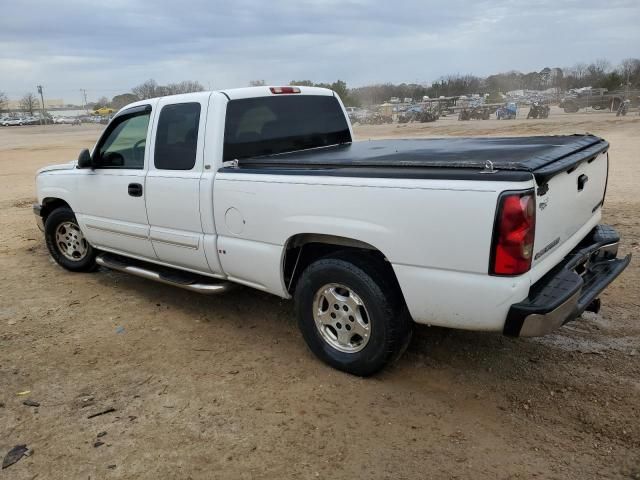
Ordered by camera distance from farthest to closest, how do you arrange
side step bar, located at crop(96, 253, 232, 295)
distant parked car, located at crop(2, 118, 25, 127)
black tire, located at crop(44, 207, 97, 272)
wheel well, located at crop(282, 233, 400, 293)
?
distant parked car, located at crop(2, 118, 25, 127), black tire, located at crop(44, 207, 97, 272), side step bar, located at crop(96, 253, 232, 295), wheel well, located at crop(282, 233, 400, 293)

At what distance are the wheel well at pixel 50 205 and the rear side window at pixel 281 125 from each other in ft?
8.85

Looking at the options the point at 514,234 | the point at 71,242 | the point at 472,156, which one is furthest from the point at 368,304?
the point at 71,242

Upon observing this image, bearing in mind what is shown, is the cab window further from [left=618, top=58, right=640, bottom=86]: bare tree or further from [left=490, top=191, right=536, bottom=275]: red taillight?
[left=618, top=58, right=640, bottom=86]: bare tree

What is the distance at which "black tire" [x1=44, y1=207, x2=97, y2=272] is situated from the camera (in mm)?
6125

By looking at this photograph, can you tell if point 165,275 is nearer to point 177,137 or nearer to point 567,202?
point 177,137

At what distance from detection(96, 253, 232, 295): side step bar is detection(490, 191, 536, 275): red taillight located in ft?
7.74

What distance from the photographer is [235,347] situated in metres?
4.40

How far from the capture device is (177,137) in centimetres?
463

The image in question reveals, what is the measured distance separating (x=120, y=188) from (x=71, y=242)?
161 centimetres

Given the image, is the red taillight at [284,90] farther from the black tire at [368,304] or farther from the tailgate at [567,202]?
the tailgate at [567,202]

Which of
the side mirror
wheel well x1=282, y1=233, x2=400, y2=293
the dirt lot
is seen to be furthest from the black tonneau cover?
the side mirror

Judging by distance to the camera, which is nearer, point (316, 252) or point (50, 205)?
point (316, 252)

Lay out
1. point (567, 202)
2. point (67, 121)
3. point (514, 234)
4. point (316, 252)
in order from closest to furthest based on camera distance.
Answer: point (514, 234) → point (567, 202) → point (316, 252) → point (67, 121)

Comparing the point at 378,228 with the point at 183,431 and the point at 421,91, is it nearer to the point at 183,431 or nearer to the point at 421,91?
the point at 183,431
